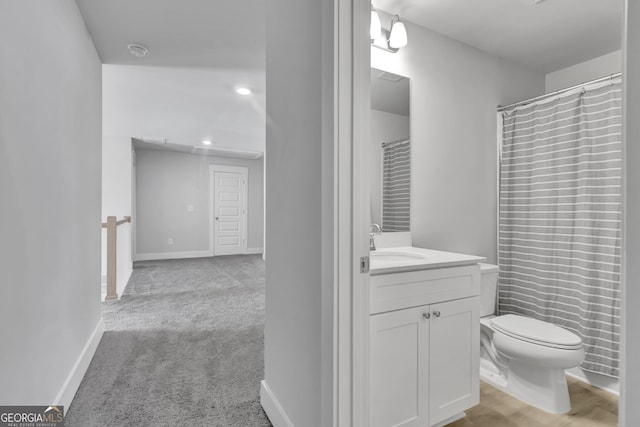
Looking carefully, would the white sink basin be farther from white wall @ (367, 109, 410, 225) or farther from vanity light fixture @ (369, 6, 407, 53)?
vanity light fixture @ (369, 6, 407, 53)

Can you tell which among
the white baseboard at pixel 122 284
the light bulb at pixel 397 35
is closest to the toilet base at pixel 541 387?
the light bulb at pixel 397 35

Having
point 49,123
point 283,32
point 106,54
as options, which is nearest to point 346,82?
point 283,32

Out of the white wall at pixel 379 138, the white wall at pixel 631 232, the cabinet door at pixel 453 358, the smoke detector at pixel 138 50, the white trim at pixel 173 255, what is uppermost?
the smoke detector at pixel 138 50

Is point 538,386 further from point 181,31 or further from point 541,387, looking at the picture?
point 181,31

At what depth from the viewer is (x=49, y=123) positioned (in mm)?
1515

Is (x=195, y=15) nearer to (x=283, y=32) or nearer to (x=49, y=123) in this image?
(x=283, y=32)

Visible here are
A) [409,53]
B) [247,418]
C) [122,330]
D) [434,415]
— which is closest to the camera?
[434,415]

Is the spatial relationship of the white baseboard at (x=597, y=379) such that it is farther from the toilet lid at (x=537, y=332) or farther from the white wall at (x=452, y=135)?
the white wall at (x=452, y=135)

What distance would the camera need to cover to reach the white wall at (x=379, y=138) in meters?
2.17

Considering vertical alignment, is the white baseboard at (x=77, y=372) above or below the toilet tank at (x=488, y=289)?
below

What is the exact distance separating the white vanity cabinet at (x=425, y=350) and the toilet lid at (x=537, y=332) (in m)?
0.40

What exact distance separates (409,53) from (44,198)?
2237 mm

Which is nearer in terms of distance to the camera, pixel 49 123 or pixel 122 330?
pixel 49 123

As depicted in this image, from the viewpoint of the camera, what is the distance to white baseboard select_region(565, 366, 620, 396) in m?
1.97
